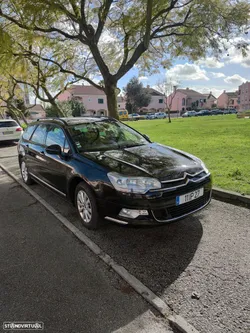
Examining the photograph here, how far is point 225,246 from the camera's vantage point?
3.09 metres

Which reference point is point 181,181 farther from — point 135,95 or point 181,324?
point 135,95

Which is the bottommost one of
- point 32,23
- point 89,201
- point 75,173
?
point 89,201

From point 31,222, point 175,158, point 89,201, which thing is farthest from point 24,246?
point 175,158

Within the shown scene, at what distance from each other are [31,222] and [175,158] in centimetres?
264

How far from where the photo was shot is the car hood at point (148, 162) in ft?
10.4

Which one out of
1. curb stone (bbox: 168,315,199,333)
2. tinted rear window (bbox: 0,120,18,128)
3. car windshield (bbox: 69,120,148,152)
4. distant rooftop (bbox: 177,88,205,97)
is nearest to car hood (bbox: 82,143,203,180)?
car windshield (bbox: 69,120,148,152)

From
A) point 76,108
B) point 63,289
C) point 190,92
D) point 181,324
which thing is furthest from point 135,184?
point 190,92

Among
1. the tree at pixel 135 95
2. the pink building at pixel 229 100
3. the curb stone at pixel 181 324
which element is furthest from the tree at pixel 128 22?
the pink building at pixel 229 100

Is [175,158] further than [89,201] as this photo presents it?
A: Yes

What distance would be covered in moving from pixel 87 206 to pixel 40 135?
2.41 meters

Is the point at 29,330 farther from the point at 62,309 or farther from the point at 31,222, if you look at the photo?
the point at 31,222

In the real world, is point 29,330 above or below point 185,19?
below

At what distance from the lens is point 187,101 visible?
269 feet

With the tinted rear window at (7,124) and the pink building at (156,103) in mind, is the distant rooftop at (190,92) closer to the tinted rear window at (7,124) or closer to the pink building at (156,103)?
the pink building at (156,103)
